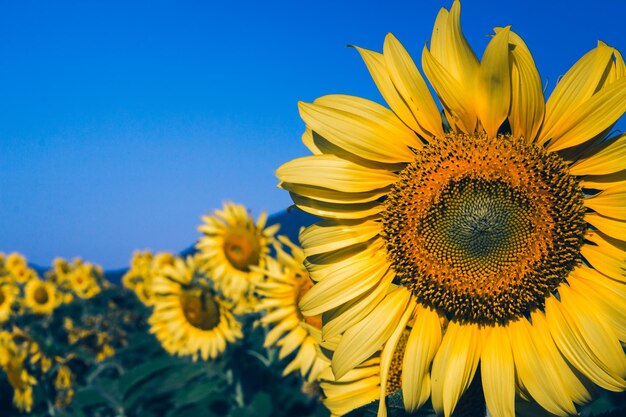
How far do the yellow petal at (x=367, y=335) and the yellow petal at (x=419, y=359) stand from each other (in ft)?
0.24

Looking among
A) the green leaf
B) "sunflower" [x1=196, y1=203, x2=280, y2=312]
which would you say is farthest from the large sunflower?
"sunflower" [x1=196, y1=203, x2=280, y2=312]

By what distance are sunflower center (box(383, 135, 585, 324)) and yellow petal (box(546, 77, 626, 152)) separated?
3.7 inches

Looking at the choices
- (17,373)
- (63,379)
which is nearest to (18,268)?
(63,379)

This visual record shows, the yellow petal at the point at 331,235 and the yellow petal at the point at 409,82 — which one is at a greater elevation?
the yellow petal at the point at 409,82

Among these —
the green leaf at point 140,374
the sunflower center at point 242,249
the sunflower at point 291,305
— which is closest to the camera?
the sunflower at point 291,305

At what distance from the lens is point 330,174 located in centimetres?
191

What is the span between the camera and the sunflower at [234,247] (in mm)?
6766

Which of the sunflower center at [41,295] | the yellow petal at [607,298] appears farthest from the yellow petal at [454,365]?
the sunflower center at [41,295]

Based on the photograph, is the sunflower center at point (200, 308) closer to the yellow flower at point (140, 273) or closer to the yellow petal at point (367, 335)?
the yellow petal at point (367, 335)

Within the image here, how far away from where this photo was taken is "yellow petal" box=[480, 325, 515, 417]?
1742 millimetres

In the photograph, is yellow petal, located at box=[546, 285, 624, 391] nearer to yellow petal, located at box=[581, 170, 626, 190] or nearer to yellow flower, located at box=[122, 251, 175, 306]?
yellow petal, located at box=[581, 170, 626, 190]

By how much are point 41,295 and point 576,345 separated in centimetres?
1472

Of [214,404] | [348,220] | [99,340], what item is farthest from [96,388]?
[99,340]

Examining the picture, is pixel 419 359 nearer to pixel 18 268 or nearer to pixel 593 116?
pixel 593 116
